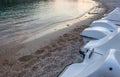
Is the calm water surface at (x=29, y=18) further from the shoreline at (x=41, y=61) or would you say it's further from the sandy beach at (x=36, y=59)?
the shoreline at (x=41, y=61)

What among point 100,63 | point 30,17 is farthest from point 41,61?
point 30,17

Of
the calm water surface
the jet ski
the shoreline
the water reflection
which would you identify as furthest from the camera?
the water reflection

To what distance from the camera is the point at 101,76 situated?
17.2 feet

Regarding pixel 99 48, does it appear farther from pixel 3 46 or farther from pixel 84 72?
pixel 3 46

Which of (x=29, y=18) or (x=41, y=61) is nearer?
(x=41, y=61)

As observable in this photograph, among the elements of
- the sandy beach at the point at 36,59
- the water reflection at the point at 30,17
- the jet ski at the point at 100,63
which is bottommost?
the water reflection at the point at 30,17

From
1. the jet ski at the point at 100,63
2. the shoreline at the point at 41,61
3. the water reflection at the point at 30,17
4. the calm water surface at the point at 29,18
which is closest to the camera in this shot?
the jet ski at the point at 100,63

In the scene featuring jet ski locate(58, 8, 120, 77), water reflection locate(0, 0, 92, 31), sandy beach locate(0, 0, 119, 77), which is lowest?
water reflection locate(0, 0, 92, 31)

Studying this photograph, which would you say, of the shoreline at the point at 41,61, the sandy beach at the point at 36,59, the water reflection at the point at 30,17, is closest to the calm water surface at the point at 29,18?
the water reflection at the point at 30,17

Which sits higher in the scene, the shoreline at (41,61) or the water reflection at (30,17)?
the shoreline at (41,61)

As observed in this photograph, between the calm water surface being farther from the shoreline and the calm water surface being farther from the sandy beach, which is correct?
the shoreline

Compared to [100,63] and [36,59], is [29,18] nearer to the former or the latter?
[36,59]

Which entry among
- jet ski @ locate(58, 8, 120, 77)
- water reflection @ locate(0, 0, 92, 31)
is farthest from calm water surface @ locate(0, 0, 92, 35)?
jet ski @ locate(58, 8, 120, 77)

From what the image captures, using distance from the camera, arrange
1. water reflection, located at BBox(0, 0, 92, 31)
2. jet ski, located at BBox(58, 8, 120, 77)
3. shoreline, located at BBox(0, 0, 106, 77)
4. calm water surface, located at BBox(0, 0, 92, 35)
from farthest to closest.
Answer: water reflection, located at BBox(0, 0, 92, 31), calm water surface, located at BBox(0, 0, 92, 35), shoreline, located at BBox(0, 0, 106, 77), jet ski, located at BBox(58, 8, 120, 77)
